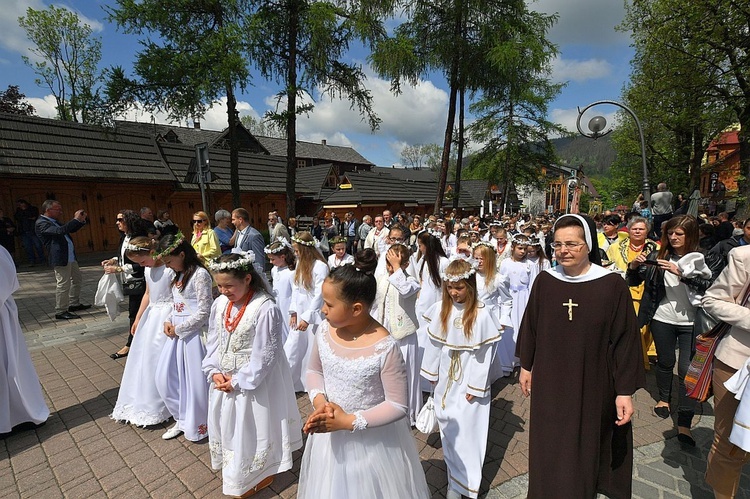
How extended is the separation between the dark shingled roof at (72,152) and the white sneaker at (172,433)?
13.4 m

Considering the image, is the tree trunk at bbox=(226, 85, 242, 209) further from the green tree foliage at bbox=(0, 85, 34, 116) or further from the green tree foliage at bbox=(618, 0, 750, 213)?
the green tree foliage at bbox=(0, 85, 34, 116)

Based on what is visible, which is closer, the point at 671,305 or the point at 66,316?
the point at 671,305

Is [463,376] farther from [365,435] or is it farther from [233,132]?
[233,132]

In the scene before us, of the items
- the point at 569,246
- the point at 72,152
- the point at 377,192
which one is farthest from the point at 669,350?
the point at 377,192

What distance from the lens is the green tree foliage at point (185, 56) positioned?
9.41 metres

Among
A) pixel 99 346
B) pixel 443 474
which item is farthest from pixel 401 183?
pixel 443 474

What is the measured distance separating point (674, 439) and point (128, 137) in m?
21.3

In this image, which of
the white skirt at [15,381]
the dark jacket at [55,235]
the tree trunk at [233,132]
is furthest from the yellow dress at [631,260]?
the tree trunk at [233,132]

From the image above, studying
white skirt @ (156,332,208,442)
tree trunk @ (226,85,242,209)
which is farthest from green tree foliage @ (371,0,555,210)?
white skirt @ (156,332,208,442)

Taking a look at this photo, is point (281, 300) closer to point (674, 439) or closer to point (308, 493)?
point (308, 493)

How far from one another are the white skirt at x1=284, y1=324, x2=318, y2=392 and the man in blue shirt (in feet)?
16.4

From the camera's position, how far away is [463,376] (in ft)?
9.87

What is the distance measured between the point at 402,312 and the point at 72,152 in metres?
17.4

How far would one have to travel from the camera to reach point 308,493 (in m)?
2.11
